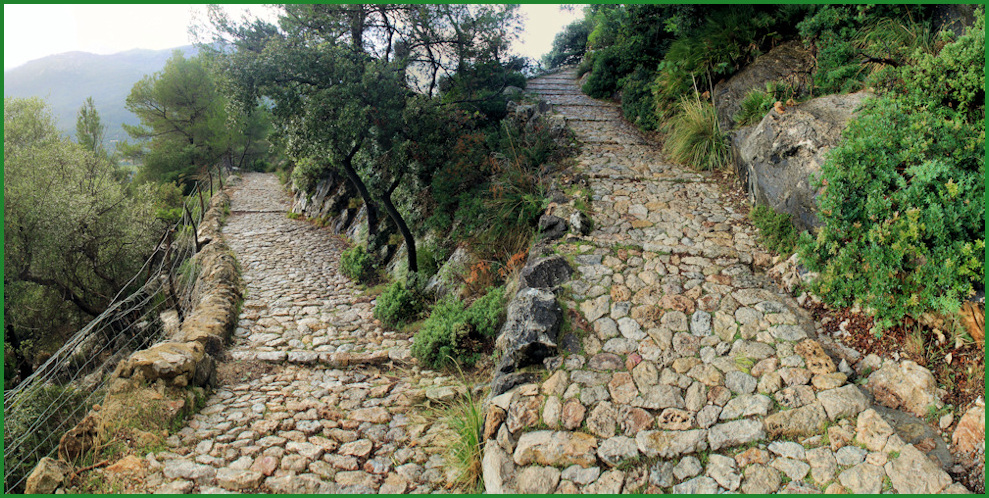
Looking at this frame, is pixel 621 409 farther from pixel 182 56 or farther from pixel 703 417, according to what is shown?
pixel 182 56

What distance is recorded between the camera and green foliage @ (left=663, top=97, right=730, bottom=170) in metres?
7.96

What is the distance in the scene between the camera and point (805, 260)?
459 cm

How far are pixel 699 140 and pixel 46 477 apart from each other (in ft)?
31.4

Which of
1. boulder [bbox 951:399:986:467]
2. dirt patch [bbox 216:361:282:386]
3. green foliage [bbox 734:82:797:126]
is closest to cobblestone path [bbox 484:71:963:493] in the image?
boulder [bbox 951:399:986:467]

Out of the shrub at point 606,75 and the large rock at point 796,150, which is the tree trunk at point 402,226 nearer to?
the large rock at point 796,150

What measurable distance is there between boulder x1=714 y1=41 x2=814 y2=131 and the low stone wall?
28.7 ft

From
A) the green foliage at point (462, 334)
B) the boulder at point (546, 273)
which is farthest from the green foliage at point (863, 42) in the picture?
the green foliage at point (462, 334)

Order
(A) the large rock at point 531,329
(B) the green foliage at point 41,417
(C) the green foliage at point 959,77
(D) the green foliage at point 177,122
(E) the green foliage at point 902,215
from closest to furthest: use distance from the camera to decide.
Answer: (E) the green foliage at point 902,215 → (C) the green foliage at point 959,77 → (A) the large rock at point 531,329 → (B) the green foliage at point 41,417 → (D) the green foliage at point 177,122

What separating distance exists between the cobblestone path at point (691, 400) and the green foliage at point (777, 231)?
0.21 metres

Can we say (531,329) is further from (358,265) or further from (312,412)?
(358,265)

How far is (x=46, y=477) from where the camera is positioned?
3.61 m

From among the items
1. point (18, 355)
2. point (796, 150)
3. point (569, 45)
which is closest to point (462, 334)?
point (796, 150)

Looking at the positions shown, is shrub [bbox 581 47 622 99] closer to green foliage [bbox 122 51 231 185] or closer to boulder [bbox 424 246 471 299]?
boulder [bbox 424 246 471 299]

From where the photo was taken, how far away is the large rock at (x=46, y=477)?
11.6ft
